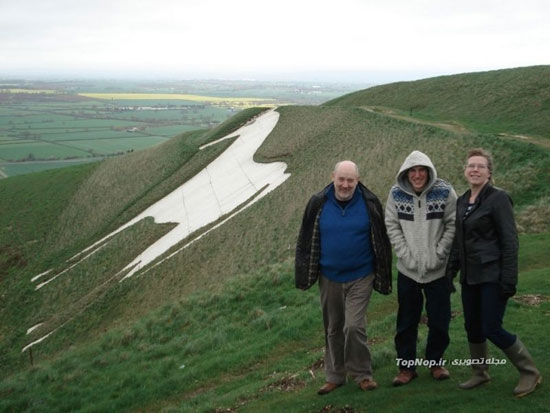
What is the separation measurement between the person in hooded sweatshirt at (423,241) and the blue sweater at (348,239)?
1.20ft

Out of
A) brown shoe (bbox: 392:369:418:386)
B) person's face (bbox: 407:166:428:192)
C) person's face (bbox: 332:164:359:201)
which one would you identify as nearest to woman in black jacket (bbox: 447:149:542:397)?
person's face (bbox: 407:166:428:192)

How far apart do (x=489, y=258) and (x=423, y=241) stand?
0.86 meters

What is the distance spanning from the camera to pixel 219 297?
16172 millimetres

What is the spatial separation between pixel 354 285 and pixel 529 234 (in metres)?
11.4

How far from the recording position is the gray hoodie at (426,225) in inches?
268

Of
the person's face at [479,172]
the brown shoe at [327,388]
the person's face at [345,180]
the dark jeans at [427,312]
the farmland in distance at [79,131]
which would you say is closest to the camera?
the person's face at [479,172]

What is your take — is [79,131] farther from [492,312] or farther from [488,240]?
[492,312]

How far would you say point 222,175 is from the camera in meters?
39.2

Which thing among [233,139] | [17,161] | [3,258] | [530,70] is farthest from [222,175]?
[17,161]

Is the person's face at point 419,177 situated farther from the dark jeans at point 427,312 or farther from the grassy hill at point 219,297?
the grassy hill at point 219,297

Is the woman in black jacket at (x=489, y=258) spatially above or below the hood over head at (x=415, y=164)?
below

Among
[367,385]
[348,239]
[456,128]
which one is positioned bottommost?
[367,385]

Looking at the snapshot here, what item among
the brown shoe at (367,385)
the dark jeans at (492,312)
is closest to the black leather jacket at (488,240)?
the dark jeans at (492,312)

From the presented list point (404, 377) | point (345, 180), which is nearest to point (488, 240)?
point (345, 180)
